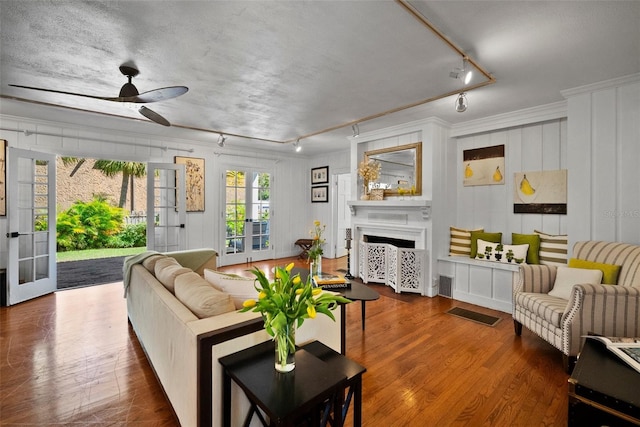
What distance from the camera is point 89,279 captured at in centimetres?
501

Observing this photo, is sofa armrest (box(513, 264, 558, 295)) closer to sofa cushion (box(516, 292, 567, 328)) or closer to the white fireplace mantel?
sofa cushion (box(516, 292, 567, 328))

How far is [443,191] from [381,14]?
2.94 meters

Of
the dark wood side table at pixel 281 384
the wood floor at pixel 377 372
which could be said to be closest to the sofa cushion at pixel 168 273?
the wood floor at pixel 377 372

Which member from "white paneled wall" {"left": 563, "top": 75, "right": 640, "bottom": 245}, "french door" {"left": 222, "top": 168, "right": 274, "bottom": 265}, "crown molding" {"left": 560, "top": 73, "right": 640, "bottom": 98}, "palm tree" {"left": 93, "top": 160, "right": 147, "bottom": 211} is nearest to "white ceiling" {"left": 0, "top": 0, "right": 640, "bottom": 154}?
"crown molding" {"left": 560, "top": 73, "right": 640, "bottom": 98}

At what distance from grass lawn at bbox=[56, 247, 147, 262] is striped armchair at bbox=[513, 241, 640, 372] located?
860 centimetres

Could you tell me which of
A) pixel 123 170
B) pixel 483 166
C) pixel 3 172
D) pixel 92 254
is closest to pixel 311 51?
pixel 483 166

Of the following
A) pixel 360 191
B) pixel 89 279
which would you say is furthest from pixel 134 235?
pixel 360 191

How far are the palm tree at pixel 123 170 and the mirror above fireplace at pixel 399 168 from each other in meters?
7.74

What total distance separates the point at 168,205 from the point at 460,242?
468 centimetres

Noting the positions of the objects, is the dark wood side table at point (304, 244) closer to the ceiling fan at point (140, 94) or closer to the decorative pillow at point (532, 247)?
the decorative pillow at point (532, 247)

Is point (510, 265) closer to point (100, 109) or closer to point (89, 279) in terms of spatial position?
point (100, 109)

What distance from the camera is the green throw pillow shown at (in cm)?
393

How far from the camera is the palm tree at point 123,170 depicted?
9004 millimetres

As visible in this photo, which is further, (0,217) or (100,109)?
(0,217)
